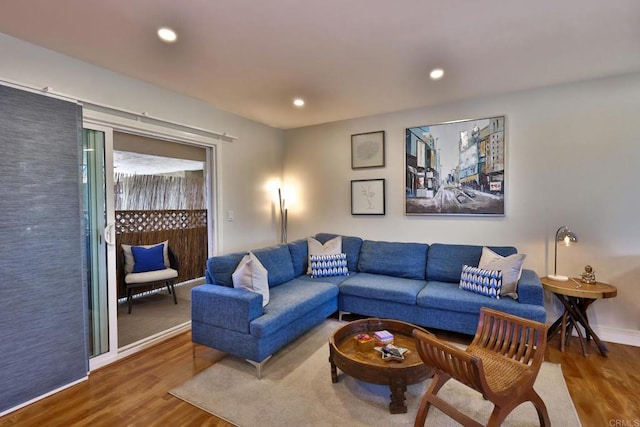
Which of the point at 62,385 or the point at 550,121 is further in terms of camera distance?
the point at 550,121

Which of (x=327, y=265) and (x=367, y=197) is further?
(x=367, y=197)

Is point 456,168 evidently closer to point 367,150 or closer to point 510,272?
point 367,150

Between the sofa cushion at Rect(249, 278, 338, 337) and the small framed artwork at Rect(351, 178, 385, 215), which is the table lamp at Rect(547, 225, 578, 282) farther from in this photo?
the sofa cushion at Rect(249, 278, 338, 337)

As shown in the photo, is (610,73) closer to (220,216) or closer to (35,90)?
(220,216)

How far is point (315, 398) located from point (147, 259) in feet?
9.58

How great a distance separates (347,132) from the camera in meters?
4.20

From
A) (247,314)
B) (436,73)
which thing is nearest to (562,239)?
(436,73)

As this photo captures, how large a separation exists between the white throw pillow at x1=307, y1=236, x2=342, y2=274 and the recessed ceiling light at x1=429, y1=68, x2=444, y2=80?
6.87 ft

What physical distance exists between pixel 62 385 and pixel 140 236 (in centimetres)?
227

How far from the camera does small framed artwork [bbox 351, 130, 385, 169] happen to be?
13.0 feet

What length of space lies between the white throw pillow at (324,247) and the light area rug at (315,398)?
1413mm

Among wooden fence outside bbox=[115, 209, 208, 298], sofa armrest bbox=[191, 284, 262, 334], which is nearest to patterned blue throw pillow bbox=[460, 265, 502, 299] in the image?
sofa armrest bbox=[191, 284, 262, 334]

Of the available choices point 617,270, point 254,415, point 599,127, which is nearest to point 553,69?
point 599,127

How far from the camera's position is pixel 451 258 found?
3314 mm
